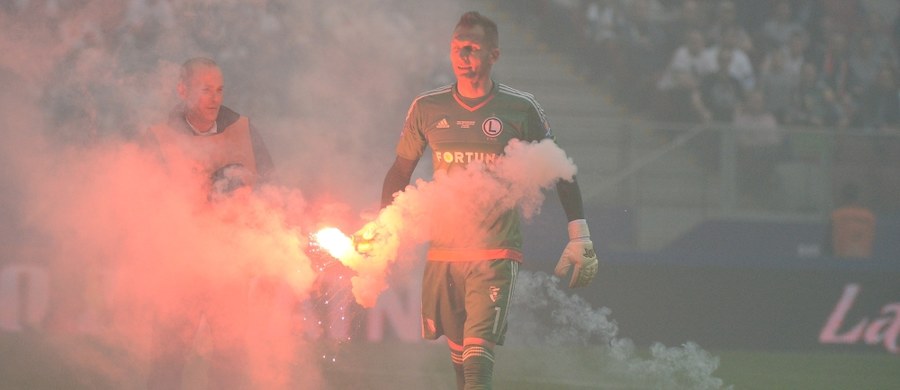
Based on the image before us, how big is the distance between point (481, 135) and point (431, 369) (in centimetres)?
422

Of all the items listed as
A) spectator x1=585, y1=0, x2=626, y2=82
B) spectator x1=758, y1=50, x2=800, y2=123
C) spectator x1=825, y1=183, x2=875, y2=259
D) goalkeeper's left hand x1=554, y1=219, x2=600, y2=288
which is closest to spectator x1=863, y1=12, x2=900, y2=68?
spectator x1=758, y1=50, x2=800, y2=123

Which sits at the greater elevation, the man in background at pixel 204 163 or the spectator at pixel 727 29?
the spectator at pixel 727 29

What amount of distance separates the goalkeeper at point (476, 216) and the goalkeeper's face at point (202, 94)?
120 cm

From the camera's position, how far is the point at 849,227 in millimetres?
13508

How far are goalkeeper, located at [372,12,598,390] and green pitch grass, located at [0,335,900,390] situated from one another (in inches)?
88.4

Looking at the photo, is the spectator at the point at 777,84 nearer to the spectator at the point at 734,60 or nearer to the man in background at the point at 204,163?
the spectator at the point at 734,60

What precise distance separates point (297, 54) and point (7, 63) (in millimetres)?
2817

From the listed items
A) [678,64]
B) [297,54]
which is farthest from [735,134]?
[297,54]

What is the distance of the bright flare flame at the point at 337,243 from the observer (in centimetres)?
698

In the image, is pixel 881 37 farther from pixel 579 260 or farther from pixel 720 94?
pixel 579 260

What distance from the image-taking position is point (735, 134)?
13.3 meters

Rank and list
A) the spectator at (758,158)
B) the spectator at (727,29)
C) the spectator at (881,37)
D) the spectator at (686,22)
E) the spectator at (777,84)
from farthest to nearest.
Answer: the spectator at (881,37)
the spectator at (686,22)
the spectator at (727,29)
the spectator at (777,84)
the spectator at (758,158)

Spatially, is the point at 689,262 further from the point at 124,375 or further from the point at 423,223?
the point at 423,223

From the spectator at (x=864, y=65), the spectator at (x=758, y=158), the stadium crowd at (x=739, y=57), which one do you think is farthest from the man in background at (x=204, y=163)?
the spectator at (x=864, y=65)
